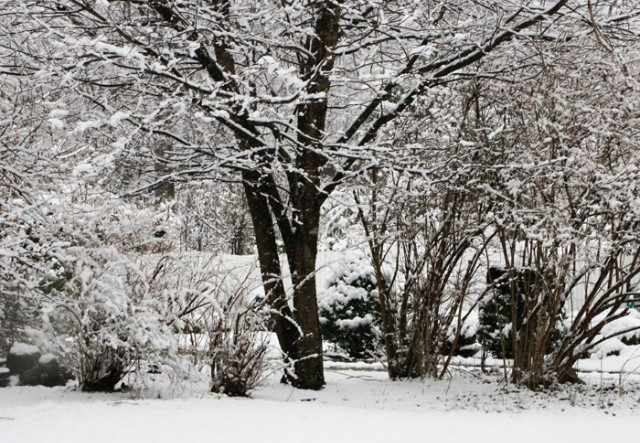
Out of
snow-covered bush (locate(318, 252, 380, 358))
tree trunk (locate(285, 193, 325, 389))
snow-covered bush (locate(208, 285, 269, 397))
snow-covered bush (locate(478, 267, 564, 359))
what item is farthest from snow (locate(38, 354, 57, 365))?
snow-covered bush (locate(318, 252, 380, 358))

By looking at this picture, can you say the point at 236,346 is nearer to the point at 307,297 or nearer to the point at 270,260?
the point at 307,297

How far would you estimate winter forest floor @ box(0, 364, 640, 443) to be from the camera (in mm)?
4684

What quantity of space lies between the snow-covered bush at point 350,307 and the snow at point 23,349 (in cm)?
510

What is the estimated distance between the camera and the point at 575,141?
7.01m

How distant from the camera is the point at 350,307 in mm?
11016

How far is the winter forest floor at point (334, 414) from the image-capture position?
4.68m

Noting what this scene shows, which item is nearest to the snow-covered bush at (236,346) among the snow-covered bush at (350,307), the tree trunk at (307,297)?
the tree trunk at (307,297)

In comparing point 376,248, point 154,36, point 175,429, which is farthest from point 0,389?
point 376,248

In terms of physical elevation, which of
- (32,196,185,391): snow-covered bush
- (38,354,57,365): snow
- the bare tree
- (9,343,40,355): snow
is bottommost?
(38,354,57,365): snow

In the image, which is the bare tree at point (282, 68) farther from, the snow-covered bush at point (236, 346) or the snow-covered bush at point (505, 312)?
the snow-covered bush at point (505, 312)

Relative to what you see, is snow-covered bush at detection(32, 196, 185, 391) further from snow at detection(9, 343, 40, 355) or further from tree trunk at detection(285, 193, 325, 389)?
tree trunk at detection(285, 193, 325, 389)

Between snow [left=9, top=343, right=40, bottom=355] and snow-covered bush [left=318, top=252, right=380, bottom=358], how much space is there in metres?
5.10

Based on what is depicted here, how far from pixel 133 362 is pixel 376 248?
10.4ft

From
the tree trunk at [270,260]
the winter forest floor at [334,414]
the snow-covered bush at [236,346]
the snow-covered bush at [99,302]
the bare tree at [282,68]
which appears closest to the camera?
the winter forest floor at [334,414]
